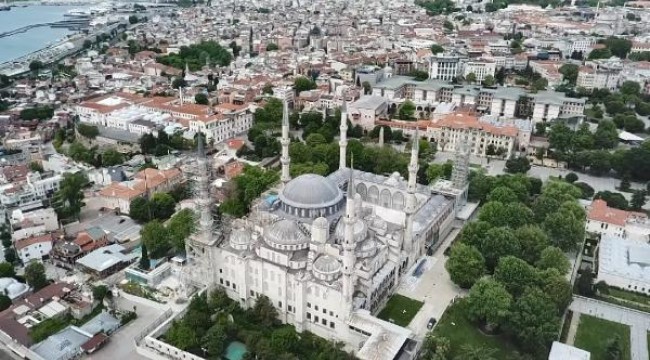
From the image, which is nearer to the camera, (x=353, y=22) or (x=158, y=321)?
(x=158, y=321)

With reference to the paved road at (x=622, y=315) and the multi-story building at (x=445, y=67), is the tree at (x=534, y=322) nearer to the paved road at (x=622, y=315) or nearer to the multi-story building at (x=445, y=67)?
the paved road at (x=622, y=315)

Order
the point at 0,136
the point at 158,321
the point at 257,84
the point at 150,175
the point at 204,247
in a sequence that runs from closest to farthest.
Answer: the point at 158,321, the point at 204,247, the point at 150,175, the point at 0,136, the point at 257,84

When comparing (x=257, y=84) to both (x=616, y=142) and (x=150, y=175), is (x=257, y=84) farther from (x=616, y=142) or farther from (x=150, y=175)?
(x=616, y=142)

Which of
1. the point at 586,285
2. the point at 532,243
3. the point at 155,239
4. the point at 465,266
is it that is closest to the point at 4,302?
the point at 155,239

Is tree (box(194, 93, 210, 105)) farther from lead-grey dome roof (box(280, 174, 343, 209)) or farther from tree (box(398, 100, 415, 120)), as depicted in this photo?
lead-grey dome roof (box(280, 174, 343, 209))

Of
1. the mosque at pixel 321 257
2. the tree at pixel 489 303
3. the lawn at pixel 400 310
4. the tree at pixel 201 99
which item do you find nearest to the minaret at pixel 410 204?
the mosque at pixel 321 257

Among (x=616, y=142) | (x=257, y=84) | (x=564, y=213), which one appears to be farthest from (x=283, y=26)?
(x=564, y=213)
